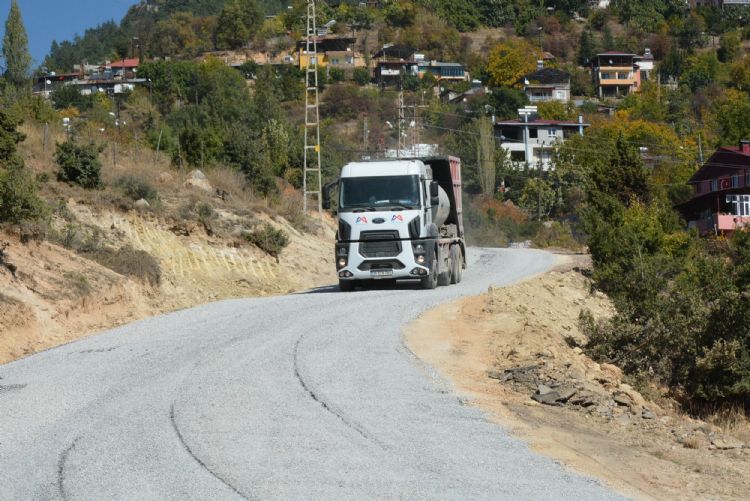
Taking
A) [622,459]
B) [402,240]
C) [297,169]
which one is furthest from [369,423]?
[297,169]

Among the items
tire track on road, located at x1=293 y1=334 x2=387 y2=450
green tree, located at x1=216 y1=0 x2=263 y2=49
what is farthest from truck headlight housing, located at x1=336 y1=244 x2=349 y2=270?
green tree, located at x1=216 y1=0 x2=263 y2=49

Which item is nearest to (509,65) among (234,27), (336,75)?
(336,75)

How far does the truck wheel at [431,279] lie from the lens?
92.4 ft

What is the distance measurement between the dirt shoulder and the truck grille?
4.88 metres

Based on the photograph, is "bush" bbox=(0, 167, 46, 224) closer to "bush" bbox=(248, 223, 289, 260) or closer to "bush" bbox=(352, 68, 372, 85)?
"bush" bbox=(248, 223, 289, 260)

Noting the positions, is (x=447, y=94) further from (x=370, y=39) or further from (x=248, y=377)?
(x=248, y=377)

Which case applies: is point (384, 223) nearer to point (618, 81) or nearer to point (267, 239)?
point (267, 239)

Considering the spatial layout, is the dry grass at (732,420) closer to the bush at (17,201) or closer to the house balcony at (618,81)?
the bush at (17,201)

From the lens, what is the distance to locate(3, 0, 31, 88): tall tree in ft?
276

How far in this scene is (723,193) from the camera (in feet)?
249

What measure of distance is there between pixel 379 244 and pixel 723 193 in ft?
179

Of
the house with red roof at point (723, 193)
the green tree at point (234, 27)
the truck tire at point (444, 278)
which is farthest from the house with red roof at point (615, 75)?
the truck tire at point (444, 278)

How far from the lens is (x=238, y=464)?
1002 centimetres

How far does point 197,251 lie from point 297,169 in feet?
87.0
